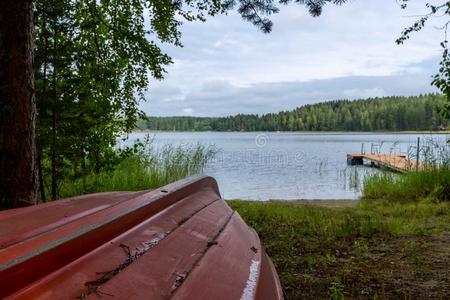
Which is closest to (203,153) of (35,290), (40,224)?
(40,224)

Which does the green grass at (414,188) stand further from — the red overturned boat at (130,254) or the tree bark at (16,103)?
the red overturned boat at (130,254)

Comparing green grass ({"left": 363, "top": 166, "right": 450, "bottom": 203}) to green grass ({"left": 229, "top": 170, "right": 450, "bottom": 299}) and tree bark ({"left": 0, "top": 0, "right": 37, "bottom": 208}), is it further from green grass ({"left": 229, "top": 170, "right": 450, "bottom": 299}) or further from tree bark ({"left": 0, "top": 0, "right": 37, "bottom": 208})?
tree bark ({"left": 0, "top": 0, "right": 37, "bottom": 208})

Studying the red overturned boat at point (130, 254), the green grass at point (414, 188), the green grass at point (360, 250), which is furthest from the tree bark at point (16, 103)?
the green grass at point (414, 188)

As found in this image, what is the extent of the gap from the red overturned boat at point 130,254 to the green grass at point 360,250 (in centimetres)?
144

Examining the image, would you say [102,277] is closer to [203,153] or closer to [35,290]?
[35,290]

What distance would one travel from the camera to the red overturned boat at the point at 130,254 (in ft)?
3.86

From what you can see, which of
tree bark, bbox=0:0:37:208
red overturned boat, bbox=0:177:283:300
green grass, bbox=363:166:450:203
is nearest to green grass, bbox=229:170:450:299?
green grass, bbox=363:166:450:203

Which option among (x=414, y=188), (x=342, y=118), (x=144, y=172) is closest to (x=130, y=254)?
(x=144, y=172)

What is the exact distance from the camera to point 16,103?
372cm

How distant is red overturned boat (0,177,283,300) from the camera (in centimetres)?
118

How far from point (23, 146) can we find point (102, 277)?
288 centimetres

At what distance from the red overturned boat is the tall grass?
4958 millimetres

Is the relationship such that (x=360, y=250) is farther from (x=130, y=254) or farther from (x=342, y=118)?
(x=342, y=118)

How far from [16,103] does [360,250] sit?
3.56 m
